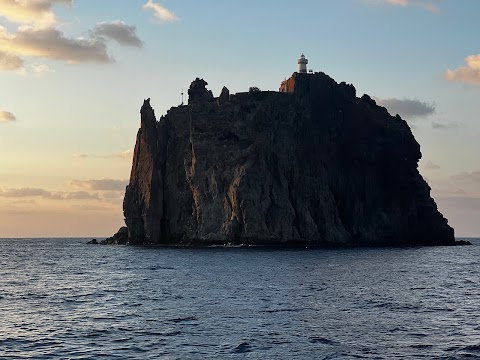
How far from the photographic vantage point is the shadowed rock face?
448 feet

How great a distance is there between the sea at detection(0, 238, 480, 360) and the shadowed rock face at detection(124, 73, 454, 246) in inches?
2735

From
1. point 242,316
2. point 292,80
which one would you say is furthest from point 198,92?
point 242,316

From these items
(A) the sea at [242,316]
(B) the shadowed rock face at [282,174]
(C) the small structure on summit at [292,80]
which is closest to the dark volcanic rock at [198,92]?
(B) the shadowed rock face at [282,174]

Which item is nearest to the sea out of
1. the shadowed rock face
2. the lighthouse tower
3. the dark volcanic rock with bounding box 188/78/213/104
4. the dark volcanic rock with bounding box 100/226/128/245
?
the shadowed rock face

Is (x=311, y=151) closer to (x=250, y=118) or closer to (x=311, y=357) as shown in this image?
(x=250, y=118)

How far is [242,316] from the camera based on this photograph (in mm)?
37094

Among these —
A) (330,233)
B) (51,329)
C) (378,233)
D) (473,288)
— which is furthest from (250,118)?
(51,329)

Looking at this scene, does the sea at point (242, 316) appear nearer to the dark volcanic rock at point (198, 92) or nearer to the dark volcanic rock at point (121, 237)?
the dark volcanic rock at point (198, 92)

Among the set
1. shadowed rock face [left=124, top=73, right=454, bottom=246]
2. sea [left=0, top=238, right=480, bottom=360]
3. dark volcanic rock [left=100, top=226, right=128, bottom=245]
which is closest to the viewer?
sea [left=0, top=238, right=480, bottom=360]

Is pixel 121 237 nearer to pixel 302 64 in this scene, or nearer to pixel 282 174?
pixel 282 174

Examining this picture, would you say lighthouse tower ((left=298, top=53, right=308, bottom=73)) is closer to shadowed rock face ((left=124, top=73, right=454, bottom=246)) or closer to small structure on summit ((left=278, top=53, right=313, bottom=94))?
small structure on summit ((left=278, top=53, right=313, bottom=94))

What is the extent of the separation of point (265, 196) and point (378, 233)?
121ft

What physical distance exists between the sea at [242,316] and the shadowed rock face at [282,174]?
228 feet

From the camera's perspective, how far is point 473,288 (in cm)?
5600
